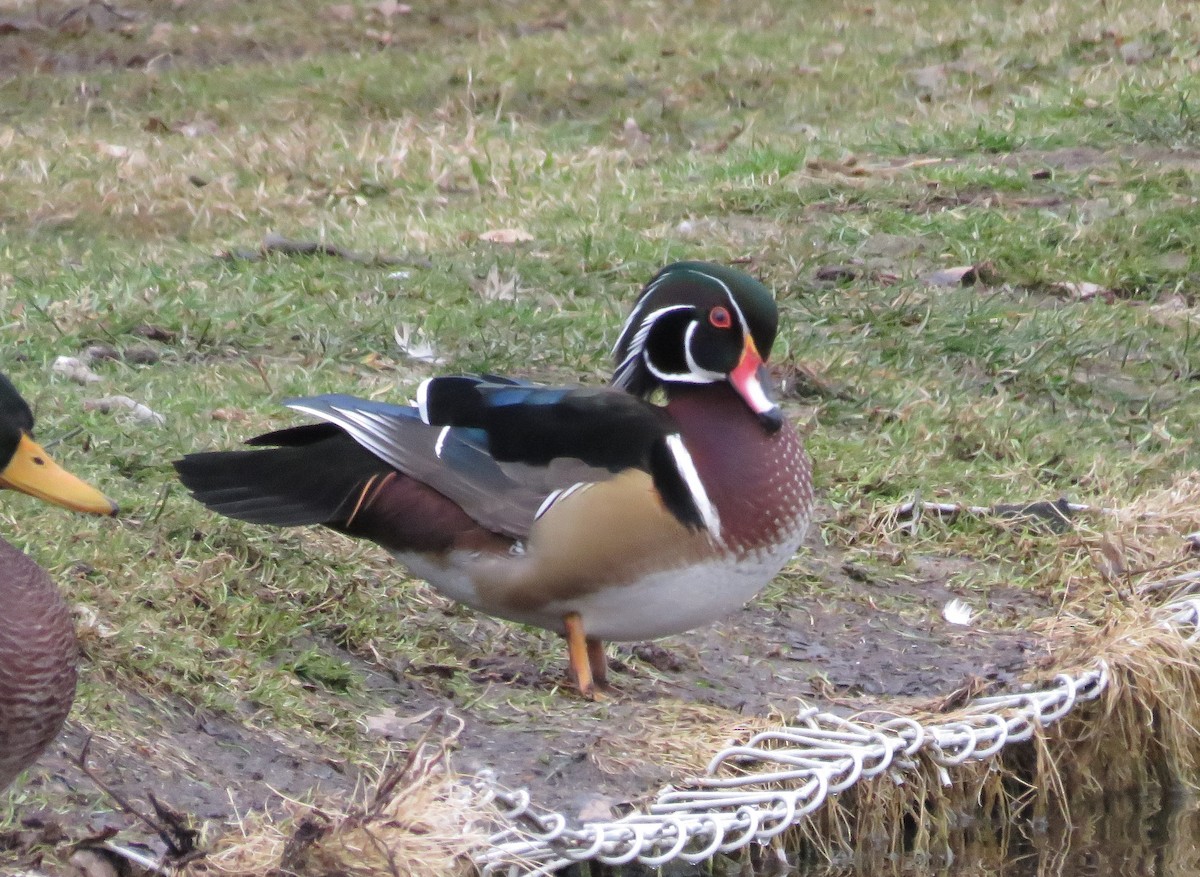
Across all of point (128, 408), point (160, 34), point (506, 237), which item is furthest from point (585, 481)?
point (160, 34)

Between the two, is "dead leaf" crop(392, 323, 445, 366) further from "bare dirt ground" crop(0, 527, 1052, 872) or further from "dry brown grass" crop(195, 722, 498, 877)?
"dry brown grass" crop(195, 722, 498, 877)

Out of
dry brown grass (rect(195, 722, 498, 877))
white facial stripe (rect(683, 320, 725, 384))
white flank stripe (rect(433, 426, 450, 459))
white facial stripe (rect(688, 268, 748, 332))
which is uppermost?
white facial stripe (rect(688, 268, 748, 332))

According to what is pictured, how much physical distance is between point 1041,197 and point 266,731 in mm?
4419

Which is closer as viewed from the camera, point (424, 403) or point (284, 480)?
point (284, 480)

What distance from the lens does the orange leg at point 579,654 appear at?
3238 millimetres

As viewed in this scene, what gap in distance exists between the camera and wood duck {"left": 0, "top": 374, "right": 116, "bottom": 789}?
8.00ft

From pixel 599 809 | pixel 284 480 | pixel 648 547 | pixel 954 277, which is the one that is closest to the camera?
pixel 599 809

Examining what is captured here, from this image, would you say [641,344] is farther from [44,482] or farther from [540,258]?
[540,258]

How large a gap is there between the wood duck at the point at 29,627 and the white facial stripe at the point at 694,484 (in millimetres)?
1012

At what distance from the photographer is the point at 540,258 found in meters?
5.90

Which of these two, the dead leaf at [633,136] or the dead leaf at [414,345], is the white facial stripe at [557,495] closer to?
the dead leaf at [414,345]

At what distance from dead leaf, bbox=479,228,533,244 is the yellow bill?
3.44 metres

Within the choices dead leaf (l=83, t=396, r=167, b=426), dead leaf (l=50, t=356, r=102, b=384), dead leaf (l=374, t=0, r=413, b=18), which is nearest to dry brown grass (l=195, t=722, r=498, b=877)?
dead leaf (l=83, t=396, r=167, b=426)

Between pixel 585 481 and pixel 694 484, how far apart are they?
0.65 feet
